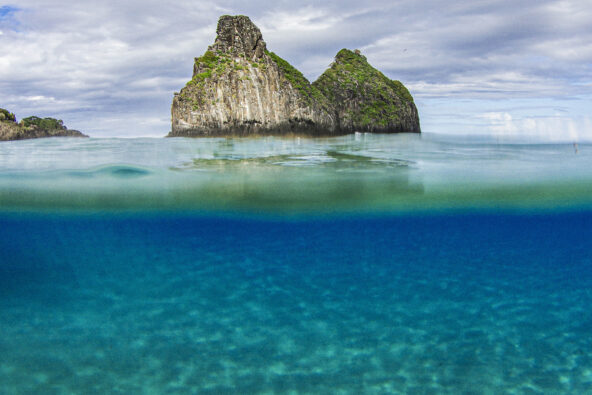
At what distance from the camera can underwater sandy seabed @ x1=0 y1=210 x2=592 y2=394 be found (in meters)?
5.43

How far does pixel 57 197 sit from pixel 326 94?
248 ft

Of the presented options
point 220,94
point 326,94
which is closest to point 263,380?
point 220,94

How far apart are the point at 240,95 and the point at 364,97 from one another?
124ft

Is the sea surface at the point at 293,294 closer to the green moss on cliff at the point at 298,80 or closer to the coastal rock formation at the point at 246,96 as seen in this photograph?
the coastal rock formation at the point at 246,96

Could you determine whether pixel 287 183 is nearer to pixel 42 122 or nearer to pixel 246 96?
pixel 246 96

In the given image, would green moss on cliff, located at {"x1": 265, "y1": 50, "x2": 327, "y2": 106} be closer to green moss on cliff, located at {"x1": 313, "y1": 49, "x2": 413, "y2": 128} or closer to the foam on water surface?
green moss on cliff, located at {"x1": 313, "y1": 49, "x2": 413, "y2": 128}

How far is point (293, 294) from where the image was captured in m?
8.41

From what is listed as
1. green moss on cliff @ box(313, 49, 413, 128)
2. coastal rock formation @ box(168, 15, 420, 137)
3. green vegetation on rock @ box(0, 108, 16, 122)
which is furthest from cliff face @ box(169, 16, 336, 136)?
green vegetation on rock @ box(0, 108, 16, 122)

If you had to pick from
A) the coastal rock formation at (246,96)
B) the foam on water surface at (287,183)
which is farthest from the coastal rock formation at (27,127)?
the foam on water surface at (287,183)

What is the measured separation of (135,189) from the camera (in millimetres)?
22953

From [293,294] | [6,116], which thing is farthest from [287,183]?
[6,116]

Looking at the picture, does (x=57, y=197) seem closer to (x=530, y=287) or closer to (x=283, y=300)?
(x=283, y=300)

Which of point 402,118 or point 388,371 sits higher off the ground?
point 402,118

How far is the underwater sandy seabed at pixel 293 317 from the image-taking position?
17.8ft
